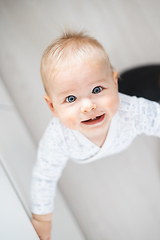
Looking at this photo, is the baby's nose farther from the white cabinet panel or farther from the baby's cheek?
the white cabinet panel

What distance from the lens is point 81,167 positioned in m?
1.01

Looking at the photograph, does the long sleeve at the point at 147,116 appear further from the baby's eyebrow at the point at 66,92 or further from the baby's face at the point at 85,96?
the baby's eyebrow at the point at 66,92

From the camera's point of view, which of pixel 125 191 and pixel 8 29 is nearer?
pixel 125 191

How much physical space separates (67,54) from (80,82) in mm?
74

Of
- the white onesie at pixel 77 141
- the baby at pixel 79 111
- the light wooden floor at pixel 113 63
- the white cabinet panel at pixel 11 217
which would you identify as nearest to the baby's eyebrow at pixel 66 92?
the baby at pixel 79 111

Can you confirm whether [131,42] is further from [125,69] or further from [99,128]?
[99,128]

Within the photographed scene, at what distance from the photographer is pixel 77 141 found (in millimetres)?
678

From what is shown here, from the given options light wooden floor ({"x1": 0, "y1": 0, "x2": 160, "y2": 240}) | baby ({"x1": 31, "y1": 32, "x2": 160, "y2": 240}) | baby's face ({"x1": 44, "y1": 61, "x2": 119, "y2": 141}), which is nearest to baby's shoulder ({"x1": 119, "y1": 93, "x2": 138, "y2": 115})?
baby ({"x1": 31, "y1": 32, "x2": 160, "y2": 240})

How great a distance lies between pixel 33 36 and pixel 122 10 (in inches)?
18.0

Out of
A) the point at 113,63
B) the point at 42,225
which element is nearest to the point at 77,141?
the point at 42,225

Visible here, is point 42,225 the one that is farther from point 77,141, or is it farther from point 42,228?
point 77,141

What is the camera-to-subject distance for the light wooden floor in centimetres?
97

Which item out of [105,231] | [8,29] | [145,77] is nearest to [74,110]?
[145,77]

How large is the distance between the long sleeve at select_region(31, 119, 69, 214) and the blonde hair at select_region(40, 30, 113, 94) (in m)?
0.19
